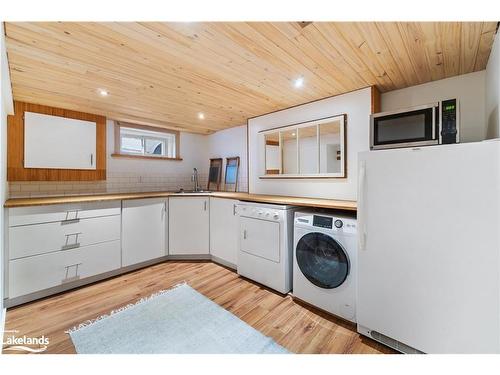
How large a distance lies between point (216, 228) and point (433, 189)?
233 cm

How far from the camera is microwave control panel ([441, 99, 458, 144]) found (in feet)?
4.56

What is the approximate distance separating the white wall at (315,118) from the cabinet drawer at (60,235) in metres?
1.89

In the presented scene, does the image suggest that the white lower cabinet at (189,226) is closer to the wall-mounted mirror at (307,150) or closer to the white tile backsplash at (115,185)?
the white tile backsplash at (115,185)

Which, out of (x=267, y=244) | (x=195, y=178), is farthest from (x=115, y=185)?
(x=267, y=244)

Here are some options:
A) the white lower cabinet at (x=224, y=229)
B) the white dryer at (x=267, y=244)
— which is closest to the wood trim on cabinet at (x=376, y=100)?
the white dryer at (x=267, y=244)

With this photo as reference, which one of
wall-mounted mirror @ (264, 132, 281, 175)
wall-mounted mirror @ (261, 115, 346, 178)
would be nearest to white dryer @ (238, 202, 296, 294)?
wall-mounted mirror @ (261, 115, 346, 178)

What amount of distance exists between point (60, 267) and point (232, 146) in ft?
8.84

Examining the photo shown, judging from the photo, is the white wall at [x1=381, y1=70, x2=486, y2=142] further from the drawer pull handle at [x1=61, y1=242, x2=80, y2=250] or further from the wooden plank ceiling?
the drawer pull handle at [x1=61, y1=242, x2=80, y2=250]

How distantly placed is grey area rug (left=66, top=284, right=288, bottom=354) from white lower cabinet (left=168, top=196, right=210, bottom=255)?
1013 mm

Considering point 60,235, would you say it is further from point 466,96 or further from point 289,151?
point 466,96

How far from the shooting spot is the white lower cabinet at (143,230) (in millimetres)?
2600
